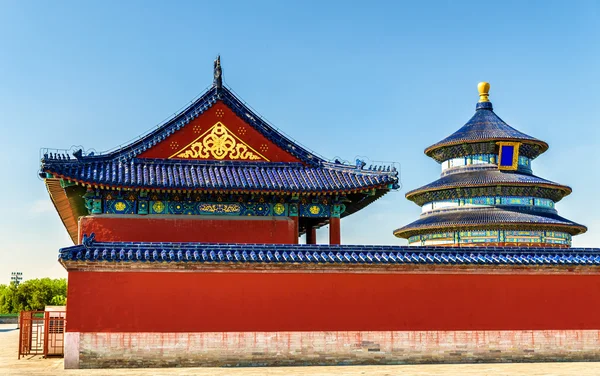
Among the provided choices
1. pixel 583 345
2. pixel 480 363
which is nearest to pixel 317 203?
pixel 480 363

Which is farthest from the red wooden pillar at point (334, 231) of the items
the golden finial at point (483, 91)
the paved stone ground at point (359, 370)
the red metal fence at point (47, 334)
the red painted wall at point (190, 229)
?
the golden finial at point (483, 91)

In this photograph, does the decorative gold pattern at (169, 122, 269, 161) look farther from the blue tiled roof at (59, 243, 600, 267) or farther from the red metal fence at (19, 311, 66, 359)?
the red metal fence at (19, 311, 66, 359)

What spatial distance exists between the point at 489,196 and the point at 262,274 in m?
16.1

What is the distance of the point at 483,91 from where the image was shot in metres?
36.8

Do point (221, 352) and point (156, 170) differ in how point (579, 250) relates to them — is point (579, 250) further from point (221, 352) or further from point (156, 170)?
point (156, 170)

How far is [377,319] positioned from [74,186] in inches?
397

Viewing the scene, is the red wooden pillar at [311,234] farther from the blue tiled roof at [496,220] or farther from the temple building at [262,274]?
the blue tiled roof at [496,220]

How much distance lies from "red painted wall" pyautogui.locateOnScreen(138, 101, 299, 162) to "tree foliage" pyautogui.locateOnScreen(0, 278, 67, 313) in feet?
180

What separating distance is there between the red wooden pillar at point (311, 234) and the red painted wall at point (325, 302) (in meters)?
7.90

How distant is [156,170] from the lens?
23.1 meters

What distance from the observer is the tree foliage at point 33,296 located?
7631 cm

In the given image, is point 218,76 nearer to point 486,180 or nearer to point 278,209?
point 278,209

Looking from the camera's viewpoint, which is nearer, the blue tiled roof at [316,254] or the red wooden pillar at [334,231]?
the blue tiled roof at [316,254]

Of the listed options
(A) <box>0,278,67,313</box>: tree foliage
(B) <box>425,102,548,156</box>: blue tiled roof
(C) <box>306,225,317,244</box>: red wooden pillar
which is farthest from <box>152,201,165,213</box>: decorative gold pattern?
(A) <box>0,278,67,313</box>: tree foliage
